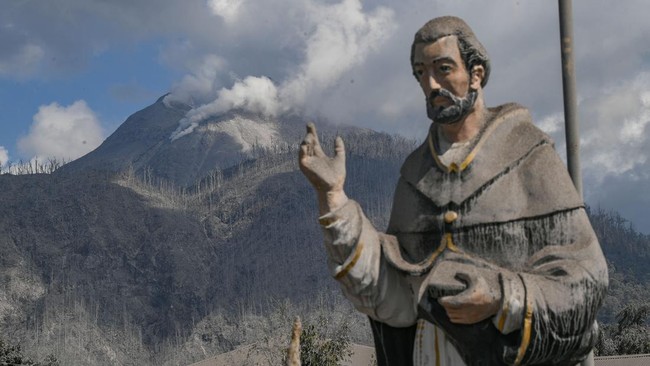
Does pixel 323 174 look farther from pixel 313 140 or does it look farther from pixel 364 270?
pixel 364 270

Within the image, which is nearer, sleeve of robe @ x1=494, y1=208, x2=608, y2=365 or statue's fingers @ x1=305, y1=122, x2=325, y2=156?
sleeve of robe @ x1=494, y1=208, x2=608, y2=365

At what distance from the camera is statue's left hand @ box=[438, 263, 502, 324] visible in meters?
4.80

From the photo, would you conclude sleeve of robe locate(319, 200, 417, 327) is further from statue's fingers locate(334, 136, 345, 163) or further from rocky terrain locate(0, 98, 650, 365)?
rocky terrain locate(0, 98, 650, 365)

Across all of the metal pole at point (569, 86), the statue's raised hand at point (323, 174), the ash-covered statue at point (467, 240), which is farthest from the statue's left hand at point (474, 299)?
the metal pole at point (569, 86)

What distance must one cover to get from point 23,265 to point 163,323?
2257cm

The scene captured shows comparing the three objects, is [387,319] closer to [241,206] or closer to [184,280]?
[184,280]

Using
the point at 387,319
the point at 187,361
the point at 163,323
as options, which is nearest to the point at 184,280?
the point at 163,323

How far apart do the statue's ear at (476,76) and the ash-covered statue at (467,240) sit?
0.01 metres

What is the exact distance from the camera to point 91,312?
426 feet

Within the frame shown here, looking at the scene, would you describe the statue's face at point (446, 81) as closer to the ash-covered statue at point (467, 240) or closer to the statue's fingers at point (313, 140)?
the ash-covered statue at point (467, 240)

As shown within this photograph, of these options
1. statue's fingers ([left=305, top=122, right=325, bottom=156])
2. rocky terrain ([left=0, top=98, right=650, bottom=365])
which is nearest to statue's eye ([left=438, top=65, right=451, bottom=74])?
statue's fingers ([left=305, top=122, right=325, bottom=156])

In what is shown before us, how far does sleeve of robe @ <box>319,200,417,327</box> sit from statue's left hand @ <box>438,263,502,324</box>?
25.8 inches

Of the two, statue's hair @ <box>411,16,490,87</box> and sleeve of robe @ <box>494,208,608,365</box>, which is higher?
statue's hair @ <box>411,16,490,87</box>

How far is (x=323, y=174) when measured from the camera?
210 inches
